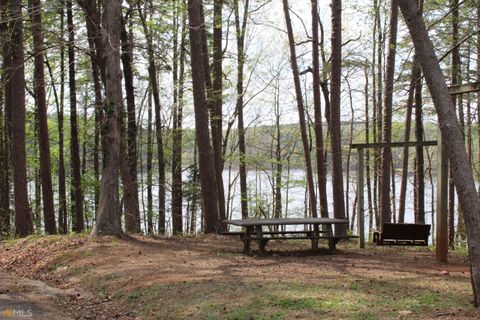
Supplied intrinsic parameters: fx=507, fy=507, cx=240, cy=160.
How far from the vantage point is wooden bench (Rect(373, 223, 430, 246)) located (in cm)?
1084

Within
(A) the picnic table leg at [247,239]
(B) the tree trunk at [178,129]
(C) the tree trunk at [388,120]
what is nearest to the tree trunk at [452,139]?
(A) the picnic table leg at [247,239]

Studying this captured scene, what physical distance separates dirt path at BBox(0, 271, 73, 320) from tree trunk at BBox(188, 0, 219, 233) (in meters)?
4.95

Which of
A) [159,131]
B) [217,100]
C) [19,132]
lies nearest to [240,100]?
[159,131]

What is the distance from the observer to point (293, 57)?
696 inches

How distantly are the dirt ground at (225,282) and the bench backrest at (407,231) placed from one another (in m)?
0.34

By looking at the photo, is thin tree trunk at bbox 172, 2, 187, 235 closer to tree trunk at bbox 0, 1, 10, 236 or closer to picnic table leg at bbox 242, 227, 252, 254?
tree trunk at bbox 0, 1, 10, 236

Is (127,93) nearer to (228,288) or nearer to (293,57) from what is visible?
(293,57)

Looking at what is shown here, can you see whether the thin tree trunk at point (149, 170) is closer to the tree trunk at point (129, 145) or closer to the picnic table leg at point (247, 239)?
the tree trunk at point (129, 145)

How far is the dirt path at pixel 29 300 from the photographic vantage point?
6.22 metres

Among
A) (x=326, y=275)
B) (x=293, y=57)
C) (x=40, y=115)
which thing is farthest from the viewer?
(x=293, y=57)

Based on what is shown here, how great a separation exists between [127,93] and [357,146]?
8.06 m

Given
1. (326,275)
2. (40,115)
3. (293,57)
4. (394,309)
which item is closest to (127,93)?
(40,115)

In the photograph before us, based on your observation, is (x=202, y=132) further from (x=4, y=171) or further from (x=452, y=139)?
(x=4, y=171)

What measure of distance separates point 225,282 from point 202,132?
6.23 metres
